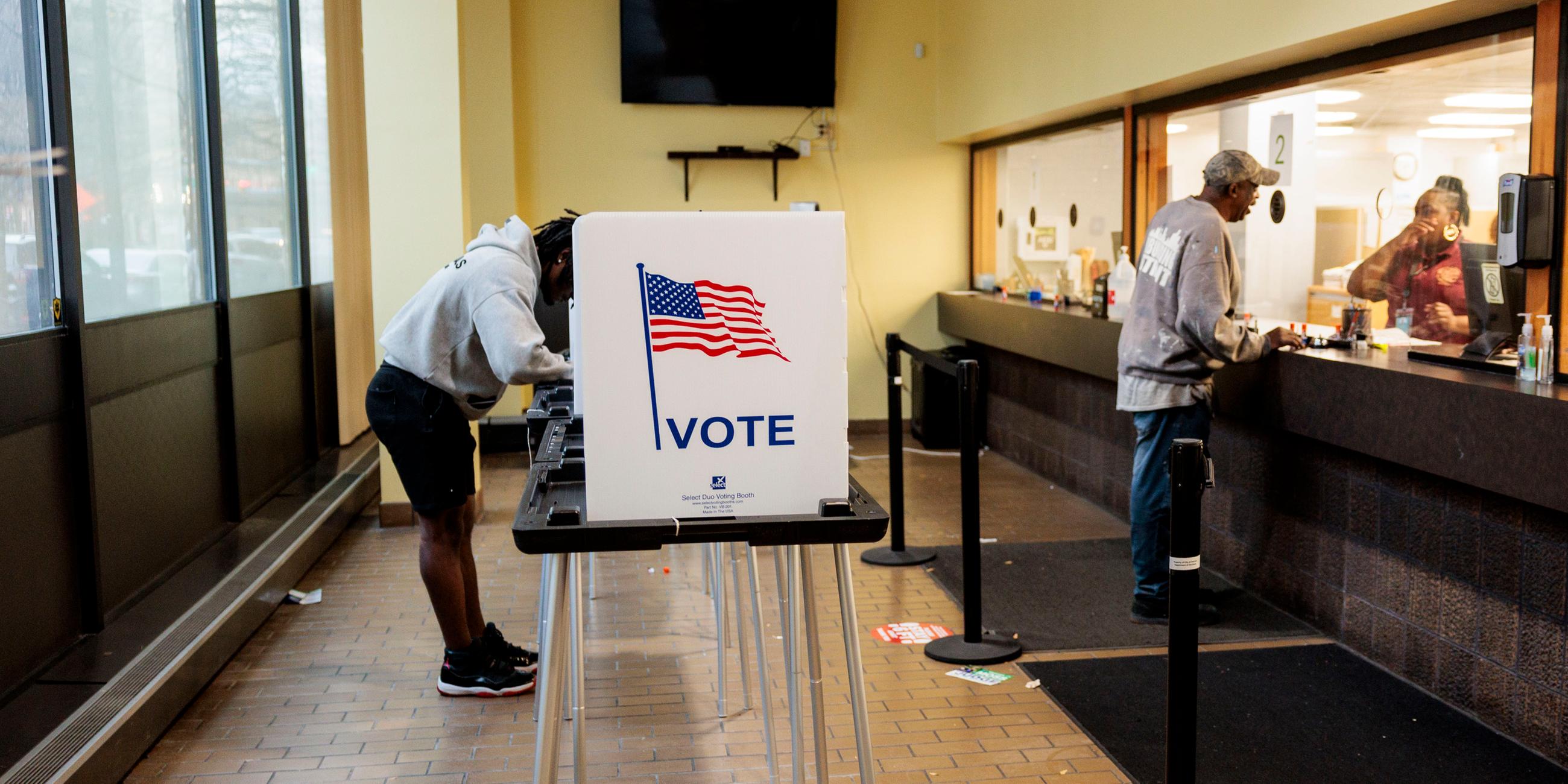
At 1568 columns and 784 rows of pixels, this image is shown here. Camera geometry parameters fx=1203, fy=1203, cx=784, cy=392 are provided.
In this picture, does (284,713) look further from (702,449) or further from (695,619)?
(702,449)

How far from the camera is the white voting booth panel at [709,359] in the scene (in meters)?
1.94

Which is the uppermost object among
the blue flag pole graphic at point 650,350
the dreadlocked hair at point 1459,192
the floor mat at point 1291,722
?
the dreadlocked hair at point 1459,192

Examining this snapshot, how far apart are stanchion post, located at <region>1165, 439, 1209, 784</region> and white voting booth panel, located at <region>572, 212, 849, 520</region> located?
2.58 ft

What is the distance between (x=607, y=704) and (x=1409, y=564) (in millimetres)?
2451

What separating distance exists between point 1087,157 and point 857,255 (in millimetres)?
2123

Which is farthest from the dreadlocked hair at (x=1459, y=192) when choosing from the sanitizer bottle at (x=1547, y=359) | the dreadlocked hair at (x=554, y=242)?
the dreadlocked hair at (x=554, y=242)

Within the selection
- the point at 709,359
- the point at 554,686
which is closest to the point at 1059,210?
the point at 709,359

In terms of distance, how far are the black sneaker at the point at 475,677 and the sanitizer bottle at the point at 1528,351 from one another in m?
2.97

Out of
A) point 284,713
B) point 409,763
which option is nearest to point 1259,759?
point 409,763

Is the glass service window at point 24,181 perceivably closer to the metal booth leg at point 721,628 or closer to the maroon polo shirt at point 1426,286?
the metal booth leg at point 721,628

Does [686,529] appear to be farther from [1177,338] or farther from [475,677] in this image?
[1177,338]

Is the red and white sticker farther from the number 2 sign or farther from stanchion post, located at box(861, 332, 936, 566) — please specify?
the number 2 sign

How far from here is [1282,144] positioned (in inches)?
185

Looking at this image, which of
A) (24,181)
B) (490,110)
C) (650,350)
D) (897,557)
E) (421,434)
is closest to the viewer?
(650,350)
